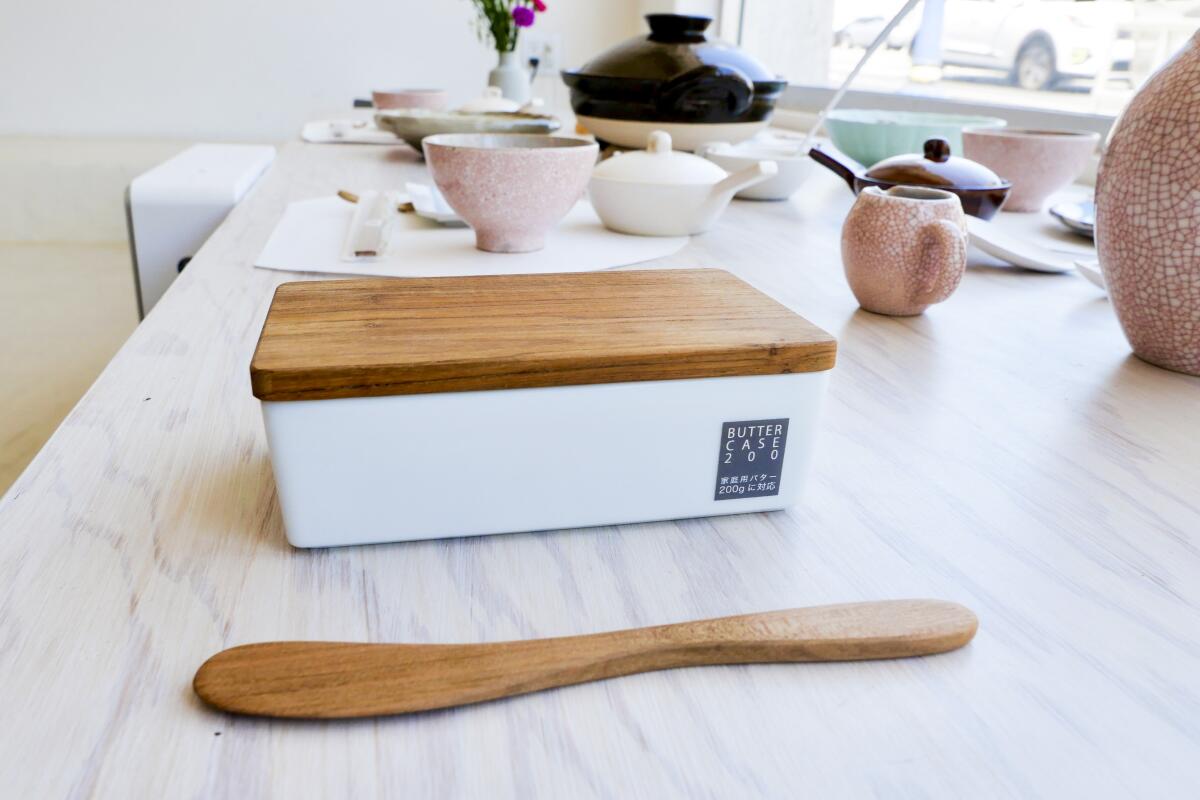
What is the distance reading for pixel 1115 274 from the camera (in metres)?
0.59

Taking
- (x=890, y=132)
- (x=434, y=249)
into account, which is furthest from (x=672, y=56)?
(x=434, y=249)

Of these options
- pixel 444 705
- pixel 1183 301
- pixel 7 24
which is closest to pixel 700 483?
pixel 444 705

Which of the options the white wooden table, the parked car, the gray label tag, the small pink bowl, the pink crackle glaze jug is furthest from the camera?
the small pink bowl

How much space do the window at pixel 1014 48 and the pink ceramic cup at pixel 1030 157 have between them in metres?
0.08

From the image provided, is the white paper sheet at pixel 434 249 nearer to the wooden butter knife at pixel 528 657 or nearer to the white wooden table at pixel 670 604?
the white wooden table at pixel 670 604

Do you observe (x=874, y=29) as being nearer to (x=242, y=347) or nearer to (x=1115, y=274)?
(x=1115, y=274)

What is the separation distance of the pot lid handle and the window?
0.27 meters

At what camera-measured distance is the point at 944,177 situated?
846 millimetres

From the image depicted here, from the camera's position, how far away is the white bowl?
1.12 metres

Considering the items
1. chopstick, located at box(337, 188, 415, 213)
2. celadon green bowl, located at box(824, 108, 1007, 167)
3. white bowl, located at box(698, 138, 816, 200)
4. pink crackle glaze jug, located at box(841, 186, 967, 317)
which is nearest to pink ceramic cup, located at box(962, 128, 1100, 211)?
celadon green bowl, located at box(824, 108, 1007, 167)

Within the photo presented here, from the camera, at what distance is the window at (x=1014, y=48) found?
129 centimetres

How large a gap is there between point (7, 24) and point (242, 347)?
9.06ft

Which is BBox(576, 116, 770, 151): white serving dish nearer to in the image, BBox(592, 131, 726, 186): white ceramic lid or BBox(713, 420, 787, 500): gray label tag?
BBox(592, 131, 726, 186): white ceramic lid

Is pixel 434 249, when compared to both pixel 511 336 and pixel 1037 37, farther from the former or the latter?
Result: pixel 1037 37
